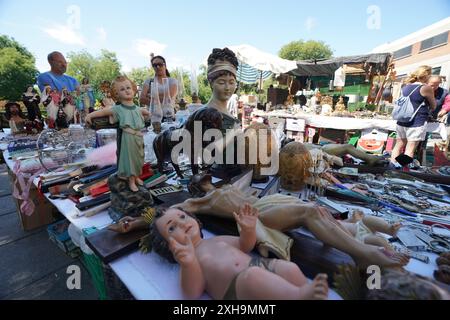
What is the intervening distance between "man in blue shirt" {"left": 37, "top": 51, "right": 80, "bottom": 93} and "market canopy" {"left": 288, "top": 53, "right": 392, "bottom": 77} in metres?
6.46

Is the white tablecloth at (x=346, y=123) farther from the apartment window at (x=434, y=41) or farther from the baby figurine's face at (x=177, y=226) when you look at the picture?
the apartment window at (x=434, y=41)

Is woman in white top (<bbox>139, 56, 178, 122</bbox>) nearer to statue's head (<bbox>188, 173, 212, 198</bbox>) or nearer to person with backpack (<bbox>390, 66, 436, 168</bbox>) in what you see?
statue's head (<bbox>188, 173, 212, 198</bbox>)

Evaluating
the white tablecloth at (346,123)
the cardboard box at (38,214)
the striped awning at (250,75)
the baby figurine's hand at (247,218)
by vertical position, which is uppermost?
the striped awning at (250,75)

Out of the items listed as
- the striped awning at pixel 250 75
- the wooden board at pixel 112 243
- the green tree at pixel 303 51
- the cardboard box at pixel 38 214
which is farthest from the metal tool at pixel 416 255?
the green tree at pixel 303 51

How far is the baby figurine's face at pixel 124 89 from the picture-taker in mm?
1074

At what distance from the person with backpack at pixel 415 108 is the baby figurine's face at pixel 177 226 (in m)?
2.90

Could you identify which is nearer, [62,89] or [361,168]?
[361,168]

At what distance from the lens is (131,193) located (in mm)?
1148

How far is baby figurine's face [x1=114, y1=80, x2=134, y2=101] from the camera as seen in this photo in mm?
1074

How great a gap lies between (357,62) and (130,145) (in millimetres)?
6929

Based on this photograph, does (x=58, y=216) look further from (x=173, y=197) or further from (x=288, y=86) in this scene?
(x=288, y=86)
